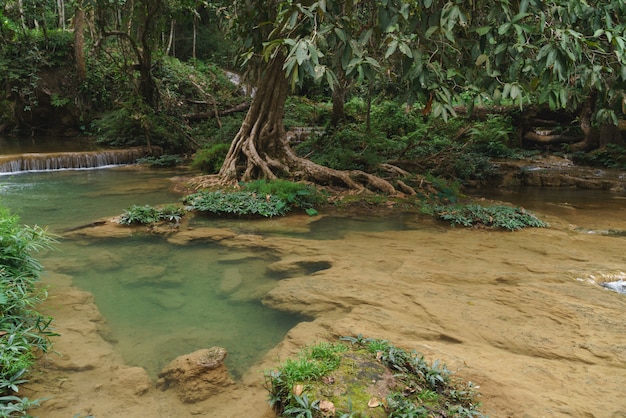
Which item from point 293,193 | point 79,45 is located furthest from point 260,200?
point 79,45

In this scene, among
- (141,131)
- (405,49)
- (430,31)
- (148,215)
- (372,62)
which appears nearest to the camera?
(405,49)

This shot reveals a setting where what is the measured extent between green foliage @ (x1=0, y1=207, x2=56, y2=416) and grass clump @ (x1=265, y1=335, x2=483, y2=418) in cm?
135

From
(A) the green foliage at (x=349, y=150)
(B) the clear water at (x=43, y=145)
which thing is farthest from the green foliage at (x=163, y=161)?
(A) the green foliage at (x=349, y=150)

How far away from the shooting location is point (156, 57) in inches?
697

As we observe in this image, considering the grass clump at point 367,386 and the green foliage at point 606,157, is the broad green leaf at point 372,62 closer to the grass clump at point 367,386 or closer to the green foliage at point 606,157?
the grass clump at point 367,386

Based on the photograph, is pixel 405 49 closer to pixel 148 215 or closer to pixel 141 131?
pixel 148 215

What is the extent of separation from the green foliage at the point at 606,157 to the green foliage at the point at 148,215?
12051mm

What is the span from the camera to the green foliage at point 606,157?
1288cm

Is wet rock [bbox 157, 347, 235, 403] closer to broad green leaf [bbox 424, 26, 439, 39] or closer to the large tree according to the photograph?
the large tree

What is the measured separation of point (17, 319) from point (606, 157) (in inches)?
584

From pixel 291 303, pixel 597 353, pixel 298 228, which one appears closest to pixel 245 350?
pixel 291 303

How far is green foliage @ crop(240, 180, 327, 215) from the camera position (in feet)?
25.3

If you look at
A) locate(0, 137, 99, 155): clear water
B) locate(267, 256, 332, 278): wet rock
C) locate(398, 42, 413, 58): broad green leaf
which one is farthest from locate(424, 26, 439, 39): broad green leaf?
locate(0, 137, 99, 155): clear water

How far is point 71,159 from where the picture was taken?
41.4ft
